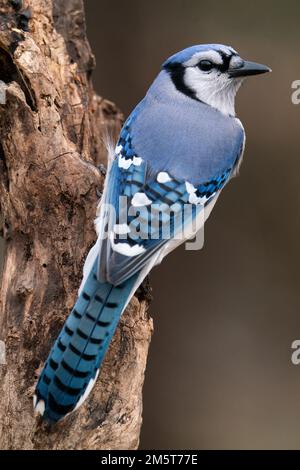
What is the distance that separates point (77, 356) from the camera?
6.42ft

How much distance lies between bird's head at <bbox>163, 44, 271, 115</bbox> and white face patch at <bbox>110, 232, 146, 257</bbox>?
783mm

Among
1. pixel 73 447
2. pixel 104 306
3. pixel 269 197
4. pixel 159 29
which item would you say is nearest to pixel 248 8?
pixel 159 29

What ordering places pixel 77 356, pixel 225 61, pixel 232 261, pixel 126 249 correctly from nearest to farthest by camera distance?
pixel 77 356 → pixel 126 249 → pixel 225 61 → pixel 232 261

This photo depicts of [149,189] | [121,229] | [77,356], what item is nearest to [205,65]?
[149,189]

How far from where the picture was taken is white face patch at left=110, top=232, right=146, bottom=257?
6.80 ft

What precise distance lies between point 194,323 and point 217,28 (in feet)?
4.85

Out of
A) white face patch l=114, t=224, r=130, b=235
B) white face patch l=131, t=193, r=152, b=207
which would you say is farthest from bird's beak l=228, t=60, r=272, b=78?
white face patch l=114, t=224, r=130, b=235

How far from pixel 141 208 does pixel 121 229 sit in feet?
0.32

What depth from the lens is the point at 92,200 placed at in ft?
7.57

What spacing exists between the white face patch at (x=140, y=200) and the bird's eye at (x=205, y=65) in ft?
2.14

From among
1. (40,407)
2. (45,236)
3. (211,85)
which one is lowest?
(40,407)

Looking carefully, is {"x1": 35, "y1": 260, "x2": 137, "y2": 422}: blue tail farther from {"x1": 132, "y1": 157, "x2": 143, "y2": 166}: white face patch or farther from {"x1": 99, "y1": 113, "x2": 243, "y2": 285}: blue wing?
{"x1": 132, "y1": 157, "x2": 143, "y2": 166}: white face patch

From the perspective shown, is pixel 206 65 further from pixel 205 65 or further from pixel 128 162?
pixel 128 162

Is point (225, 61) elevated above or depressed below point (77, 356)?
above
